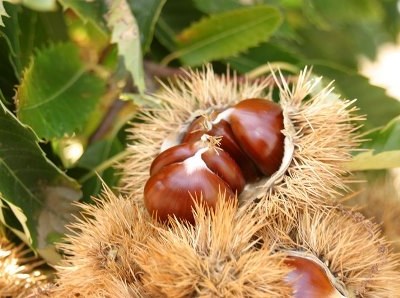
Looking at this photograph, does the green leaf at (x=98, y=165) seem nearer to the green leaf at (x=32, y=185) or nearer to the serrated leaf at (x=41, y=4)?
the green leaf at (x=32, y=185)

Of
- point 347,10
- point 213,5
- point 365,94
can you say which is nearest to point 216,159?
point 365,94

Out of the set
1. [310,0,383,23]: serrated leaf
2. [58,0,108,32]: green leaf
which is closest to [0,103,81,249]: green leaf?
[58,0,108,32]: green leaf

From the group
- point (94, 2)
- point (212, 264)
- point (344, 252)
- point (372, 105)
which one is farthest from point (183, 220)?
point (372, 105)

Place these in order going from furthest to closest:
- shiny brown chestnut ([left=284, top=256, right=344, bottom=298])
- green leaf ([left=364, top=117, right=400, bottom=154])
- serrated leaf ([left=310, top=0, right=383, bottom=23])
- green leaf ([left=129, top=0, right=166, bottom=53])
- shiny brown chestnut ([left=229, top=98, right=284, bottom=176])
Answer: serrated leaf ([left=310, top=0, right=383, bottom=23]) → green leaf ([left=129, top=0, right=166, bottom=53]) → green leaf ([left=364, top=117, right=400, bottom=154]) → shiny brown chestnut ([left=229, top=98, right=284, bottom=176]) → shiny brown chestnut ([left=284, top=256, right=344, bottom=298])

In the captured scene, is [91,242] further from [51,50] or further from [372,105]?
[372,105]

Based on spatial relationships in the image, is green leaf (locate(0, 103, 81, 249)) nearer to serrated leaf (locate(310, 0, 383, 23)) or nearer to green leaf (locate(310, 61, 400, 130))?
green leaf (locate(310, 61, 400, 130))

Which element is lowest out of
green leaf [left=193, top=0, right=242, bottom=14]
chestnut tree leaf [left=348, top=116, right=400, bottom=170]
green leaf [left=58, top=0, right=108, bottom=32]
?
chestnut tree leaf [left=348, top=116, right=400, bottom=170]
